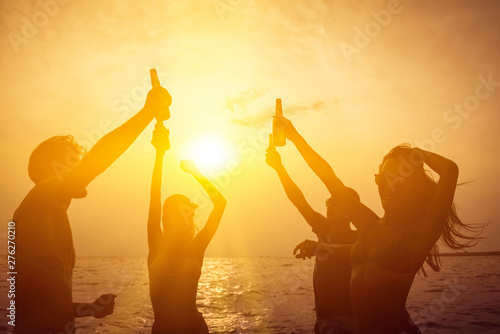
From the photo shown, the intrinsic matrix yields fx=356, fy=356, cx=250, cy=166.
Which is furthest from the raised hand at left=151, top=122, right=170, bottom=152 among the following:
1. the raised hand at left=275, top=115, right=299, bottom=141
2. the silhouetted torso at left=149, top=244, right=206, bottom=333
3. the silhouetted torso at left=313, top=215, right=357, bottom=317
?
the silhouetted torso at left=313, top=215, right=357, bottom=317

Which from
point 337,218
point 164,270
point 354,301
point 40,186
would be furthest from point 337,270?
point 40,186

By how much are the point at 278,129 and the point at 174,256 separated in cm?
210

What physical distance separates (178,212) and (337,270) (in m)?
2.55

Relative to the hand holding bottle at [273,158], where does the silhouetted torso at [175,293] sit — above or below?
below

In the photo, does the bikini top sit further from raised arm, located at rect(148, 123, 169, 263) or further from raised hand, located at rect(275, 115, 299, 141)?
raised arm, located at rect(148, 123, 169, 263)

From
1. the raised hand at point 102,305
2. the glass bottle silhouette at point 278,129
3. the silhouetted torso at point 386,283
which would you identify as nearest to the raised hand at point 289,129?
the glass bottle silhouette at point 278,129

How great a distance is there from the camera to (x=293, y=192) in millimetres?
6141

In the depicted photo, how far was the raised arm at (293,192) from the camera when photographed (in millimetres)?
6051

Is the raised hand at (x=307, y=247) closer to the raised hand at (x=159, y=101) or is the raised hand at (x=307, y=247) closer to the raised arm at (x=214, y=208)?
the raised arm at (x=214, y=208)

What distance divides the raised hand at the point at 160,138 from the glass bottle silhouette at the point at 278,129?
1.50 metres

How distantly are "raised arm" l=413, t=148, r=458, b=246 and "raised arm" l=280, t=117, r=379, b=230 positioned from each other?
2.29 ft

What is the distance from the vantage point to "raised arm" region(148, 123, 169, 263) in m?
4.52

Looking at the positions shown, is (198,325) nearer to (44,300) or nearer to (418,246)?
(44,300)

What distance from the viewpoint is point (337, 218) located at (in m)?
6.00
